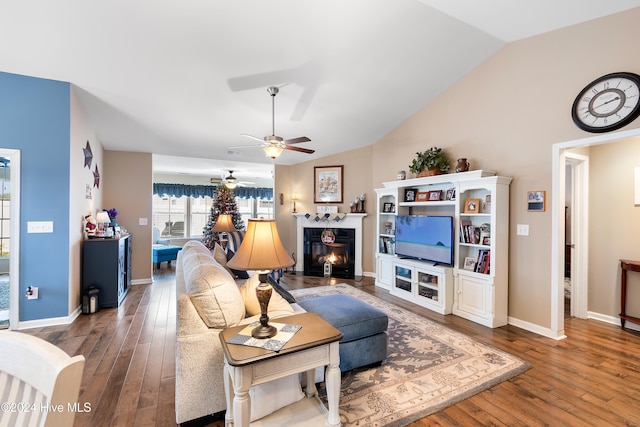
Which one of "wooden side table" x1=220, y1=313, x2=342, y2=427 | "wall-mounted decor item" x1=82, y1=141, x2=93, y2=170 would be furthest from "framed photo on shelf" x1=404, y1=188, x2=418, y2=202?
"wall-mounted decor item" x1=82, y1=141, x2=93, y2=170

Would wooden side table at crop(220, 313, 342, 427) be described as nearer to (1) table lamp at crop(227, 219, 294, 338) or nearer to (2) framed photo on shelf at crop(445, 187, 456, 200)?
(1) table lamp at crop(227, 219, 294, 338)

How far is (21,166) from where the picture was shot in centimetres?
314

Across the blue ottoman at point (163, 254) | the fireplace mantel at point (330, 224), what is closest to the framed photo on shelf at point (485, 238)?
the fireplace mantel at point (330, 224)

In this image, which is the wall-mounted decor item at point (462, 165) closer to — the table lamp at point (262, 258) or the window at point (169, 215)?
the table lamp at point (262, 258)

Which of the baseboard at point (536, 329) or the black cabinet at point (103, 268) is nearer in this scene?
the baseboard at point (536, 329)

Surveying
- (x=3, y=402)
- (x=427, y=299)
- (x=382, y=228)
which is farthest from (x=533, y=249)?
(x=3, y=402)

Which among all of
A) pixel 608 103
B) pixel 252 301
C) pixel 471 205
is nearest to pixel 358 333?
pixel 252 301

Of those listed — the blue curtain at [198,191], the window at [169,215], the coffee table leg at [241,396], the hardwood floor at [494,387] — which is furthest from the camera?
the window at [169,215]

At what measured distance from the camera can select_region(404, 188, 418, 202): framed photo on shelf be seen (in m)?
4.62

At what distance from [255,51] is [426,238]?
3.23 m

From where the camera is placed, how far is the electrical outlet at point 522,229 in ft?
10.9

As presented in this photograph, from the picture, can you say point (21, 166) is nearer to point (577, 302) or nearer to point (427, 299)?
point (427, 299)

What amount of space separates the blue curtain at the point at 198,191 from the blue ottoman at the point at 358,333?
7470mm

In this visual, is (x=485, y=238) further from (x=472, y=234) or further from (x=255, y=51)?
(x=255, y=51)
